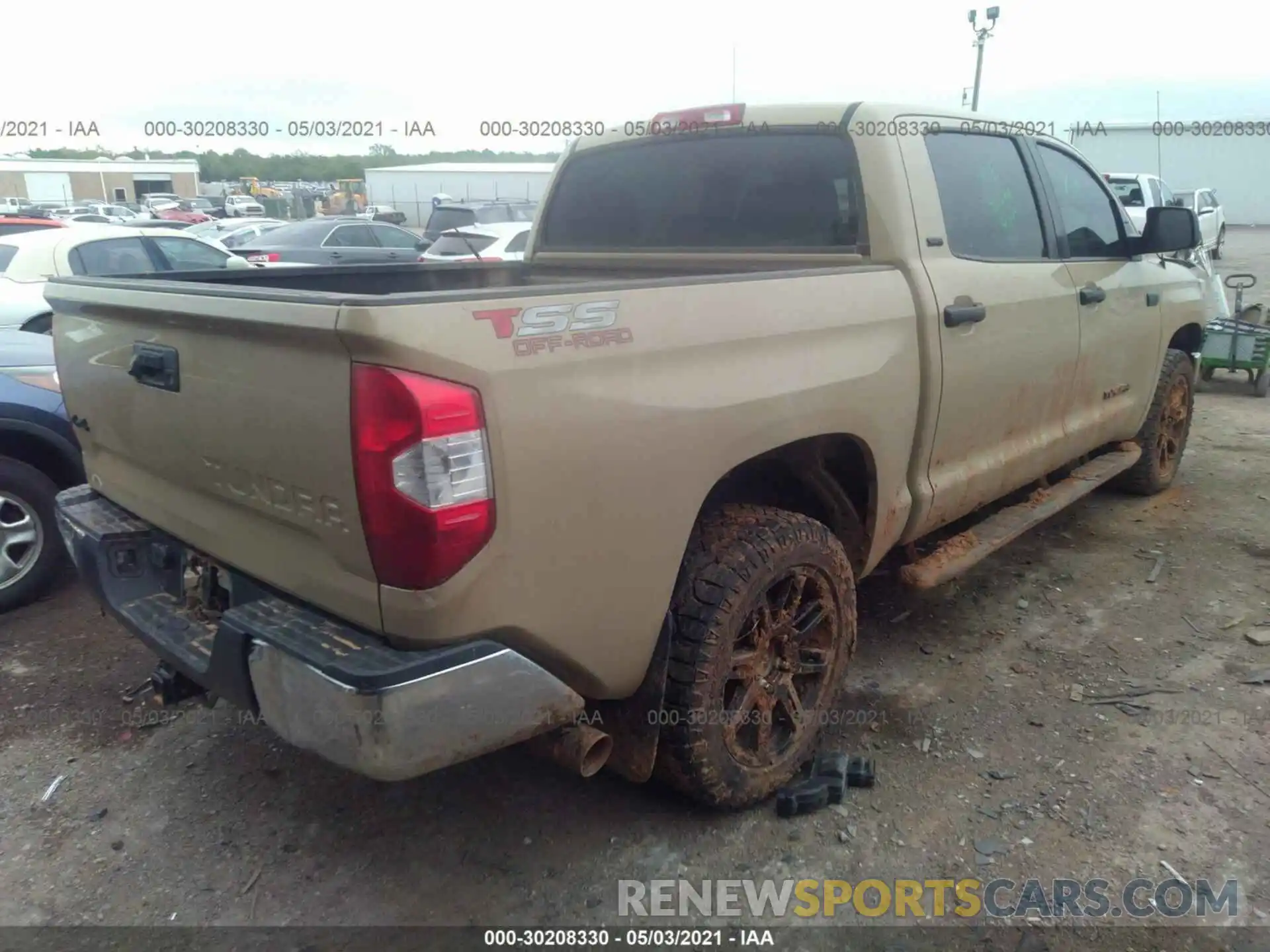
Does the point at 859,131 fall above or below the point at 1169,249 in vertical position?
above

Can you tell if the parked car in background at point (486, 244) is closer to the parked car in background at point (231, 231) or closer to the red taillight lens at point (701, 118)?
the parked car in background at point (231, 231)

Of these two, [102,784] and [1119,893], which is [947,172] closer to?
[1119,893]

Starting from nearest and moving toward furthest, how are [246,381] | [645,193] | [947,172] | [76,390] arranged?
[246,381]
[76,390]
[947,172]
[645,193]

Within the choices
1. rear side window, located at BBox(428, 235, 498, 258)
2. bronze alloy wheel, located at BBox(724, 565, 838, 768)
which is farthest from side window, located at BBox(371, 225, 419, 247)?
bronze alloy wheel, located at BBox(724, 565, 838, 768)

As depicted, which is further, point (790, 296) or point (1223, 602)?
point (1223, 602)

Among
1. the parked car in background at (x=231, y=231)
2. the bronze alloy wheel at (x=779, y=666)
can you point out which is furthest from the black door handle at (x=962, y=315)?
the parked car in background at (x=231, y=231)

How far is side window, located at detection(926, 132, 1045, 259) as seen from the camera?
3.50 m

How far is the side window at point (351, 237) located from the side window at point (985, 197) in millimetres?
11933

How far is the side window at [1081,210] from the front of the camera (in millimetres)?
4238

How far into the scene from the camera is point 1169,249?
14.5 ft

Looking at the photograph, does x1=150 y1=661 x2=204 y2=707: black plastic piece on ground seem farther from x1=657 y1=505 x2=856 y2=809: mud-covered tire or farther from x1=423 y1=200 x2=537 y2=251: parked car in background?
x1=423 y1=200 x2=537 y2=251: parked car in background

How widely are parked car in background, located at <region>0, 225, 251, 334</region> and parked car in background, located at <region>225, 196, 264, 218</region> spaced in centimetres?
3598

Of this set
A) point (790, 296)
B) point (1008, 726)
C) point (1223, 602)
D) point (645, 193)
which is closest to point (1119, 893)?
point (1008, 726)

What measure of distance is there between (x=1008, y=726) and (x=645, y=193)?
2.43m
